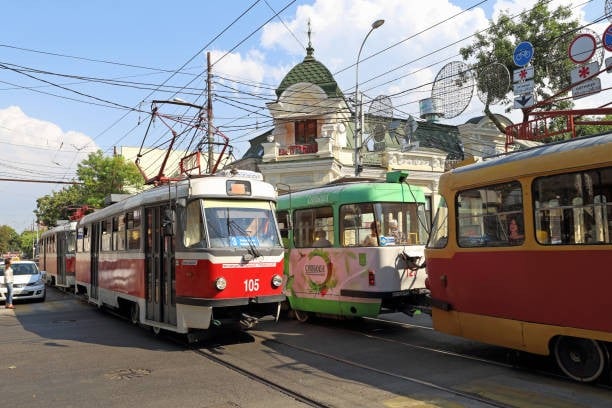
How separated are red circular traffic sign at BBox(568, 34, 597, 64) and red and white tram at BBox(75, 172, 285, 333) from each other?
655cm

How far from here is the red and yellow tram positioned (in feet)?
19.5

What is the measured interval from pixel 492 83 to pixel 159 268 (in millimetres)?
10885

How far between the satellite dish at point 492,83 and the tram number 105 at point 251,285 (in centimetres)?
896

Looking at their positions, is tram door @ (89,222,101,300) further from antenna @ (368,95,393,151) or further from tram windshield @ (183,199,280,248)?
antenna @ (368,95,393,151)

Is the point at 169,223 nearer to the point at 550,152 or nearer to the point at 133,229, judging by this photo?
the point at 133,229

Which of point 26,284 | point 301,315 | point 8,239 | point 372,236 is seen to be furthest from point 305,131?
point 8,239

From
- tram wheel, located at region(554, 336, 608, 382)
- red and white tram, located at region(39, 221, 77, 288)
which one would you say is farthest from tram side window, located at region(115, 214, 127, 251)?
tram wheel, located at region(554, 336, 608, 382)

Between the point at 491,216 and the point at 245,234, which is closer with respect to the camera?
the point at 491,216

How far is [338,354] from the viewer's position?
8438 millimetres

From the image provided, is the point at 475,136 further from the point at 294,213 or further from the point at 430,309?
the point at 430,309

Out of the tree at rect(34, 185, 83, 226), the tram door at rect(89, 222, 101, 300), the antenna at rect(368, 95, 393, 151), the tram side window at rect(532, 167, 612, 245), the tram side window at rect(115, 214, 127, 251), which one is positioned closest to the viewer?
the tram side window at rect(532, 167, 612, 245)

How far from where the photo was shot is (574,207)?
243 inches

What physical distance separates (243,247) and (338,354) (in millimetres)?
2367

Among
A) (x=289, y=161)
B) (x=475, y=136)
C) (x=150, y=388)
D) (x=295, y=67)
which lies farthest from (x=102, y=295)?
(x=475, y=136)
